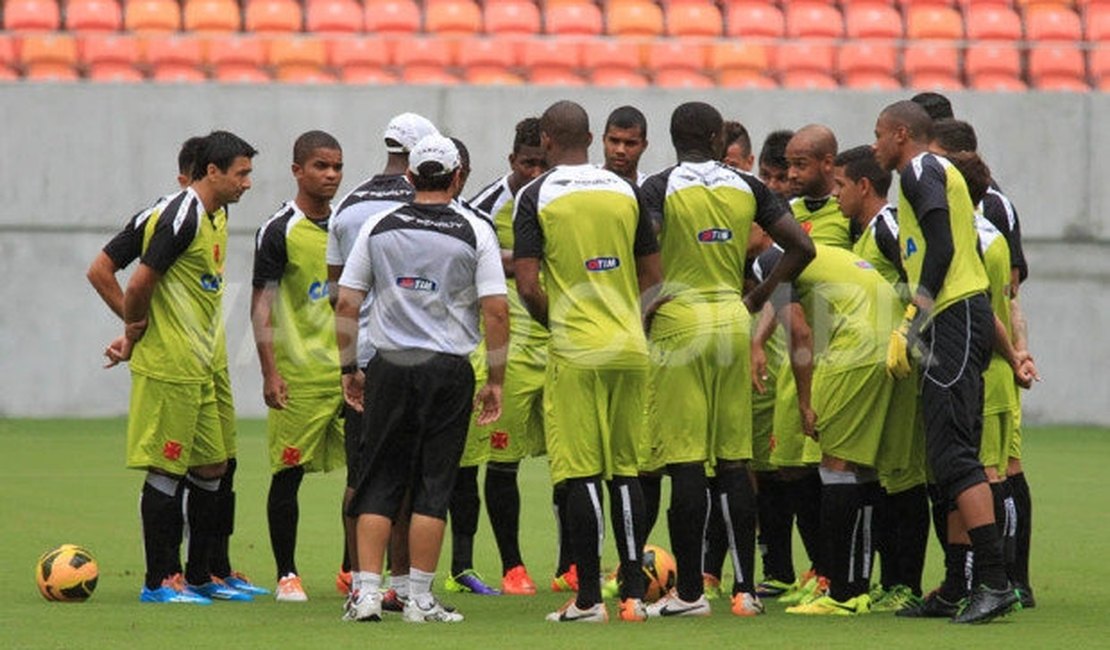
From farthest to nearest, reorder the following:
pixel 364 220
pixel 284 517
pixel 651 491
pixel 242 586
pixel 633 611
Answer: pixel 651 491 < pixel 242 586 < pixel 284 517 < pixel 364 220 < pixel 633 611

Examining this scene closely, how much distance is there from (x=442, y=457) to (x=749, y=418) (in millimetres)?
1495

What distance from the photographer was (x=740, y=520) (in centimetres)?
938

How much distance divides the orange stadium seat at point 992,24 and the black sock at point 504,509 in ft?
40.6

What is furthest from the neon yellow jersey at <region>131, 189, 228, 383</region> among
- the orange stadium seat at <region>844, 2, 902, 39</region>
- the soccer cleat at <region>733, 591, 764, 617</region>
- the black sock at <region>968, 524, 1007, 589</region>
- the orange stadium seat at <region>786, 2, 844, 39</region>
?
the orange stadium seat at <region>844, 2, 902, 39</region>

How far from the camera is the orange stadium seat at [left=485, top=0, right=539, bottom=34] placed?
2120 centimetres

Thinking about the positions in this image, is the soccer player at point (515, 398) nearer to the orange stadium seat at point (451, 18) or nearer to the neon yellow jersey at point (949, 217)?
the neon yellow jersey at point (949, 217)

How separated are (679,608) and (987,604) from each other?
1.40 m

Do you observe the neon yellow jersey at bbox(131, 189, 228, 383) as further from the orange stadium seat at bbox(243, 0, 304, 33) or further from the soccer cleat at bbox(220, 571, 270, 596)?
the orange stadium seat at bbox(243, 0, 304, 33)

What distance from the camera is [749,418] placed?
9484 millimetres

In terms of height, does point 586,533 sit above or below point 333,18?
below

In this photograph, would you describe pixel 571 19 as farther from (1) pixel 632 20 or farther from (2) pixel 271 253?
(2) pixel 271 253

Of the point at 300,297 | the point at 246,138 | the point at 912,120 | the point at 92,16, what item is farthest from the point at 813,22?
the point at 912,120

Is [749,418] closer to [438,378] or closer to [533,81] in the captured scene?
[438,378]

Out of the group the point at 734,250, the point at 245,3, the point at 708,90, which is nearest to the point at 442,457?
the point at 734,250
